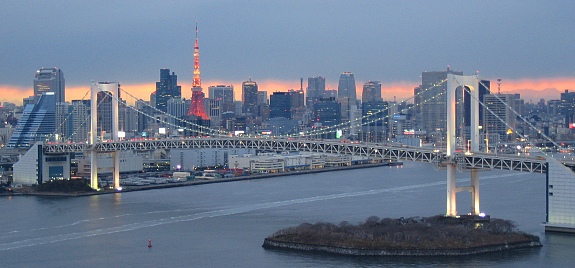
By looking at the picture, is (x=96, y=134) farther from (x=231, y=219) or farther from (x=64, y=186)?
(x=231, y=219)

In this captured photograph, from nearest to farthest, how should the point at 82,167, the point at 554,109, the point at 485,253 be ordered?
the point at 485,253, the point at 82,167, the point at 554,109

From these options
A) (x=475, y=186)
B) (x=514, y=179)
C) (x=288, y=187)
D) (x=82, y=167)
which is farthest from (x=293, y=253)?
(x=82, y=167)

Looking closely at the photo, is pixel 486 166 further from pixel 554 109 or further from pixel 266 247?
pixel 554 109

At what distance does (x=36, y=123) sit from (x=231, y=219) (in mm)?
19086

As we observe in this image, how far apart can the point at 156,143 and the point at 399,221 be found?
8.38 meters

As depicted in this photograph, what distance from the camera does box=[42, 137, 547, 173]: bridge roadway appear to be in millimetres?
13742

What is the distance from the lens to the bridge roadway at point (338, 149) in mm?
13742

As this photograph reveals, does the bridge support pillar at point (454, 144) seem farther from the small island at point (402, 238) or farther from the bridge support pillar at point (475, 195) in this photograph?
the small island at point (402, 238)

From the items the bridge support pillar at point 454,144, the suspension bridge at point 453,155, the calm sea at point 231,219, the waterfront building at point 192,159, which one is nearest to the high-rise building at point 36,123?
the waterfront building at point 192,159

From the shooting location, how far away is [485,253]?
A: 1191cm

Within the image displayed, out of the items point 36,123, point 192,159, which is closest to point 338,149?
point 192,159

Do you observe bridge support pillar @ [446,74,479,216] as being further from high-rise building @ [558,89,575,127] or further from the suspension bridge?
high-rise building @ [558,89,575,127]

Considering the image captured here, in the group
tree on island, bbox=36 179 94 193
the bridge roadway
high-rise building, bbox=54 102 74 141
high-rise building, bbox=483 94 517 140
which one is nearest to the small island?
the bridge roadway

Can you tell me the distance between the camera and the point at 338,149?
17.0 meters
